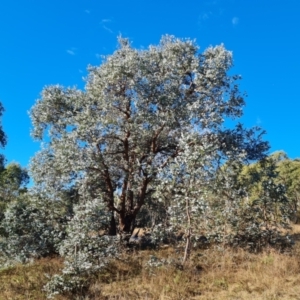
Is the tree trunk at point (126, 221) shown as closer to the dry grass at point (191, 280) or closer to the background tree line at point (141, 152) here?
the background tree line at point (141, 152)

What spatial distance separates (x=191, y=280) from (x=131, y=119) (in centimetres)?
1022

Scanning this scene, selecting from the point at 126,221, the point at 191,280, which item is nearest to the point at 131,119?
the point at 126,221

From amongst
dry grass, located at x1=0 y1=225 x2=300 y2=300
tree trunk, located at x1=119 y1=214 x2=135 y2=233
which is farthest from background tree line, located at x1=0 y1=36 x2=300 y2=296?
dry grass, located at x1=0 y1=225 x2=300 y2=300

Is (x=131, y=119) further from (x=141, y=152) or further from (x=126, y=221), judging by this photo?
(x=126, y=221)

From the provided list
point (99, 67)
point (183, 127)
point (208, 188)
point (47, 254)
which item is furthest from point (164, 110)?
point (47, 254)

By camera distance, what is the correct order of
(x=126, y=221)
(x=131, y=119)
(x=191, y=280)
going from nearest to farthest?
(x=191, y=280), (x=131, y=119), (x=126, y=221)

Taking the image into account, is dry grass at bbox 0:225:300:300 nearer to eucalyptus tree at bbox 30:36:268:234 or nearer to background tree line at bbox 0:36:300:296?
background tree line at bbox 0:36:300:296

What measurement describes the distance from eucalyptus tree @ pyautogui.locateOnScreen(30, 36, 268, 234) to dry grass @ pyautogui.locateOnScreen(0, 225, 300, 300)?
17.3 feet

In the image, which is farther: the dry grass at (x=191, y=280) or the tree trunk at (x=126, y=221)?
the tree trunk at (x=126, y=221)

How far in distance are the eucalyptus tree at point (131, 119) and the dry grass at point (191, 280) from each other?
527cm

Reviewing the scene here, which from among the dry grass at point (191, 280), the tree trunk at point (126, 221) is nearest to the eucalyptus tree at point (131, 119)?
the tree trunk at point (126, 221)

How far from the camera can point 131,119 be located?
1883 cm

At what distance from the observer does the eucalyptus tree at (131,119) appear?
60.5 feet

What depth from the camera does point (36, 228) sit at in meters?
17.9
